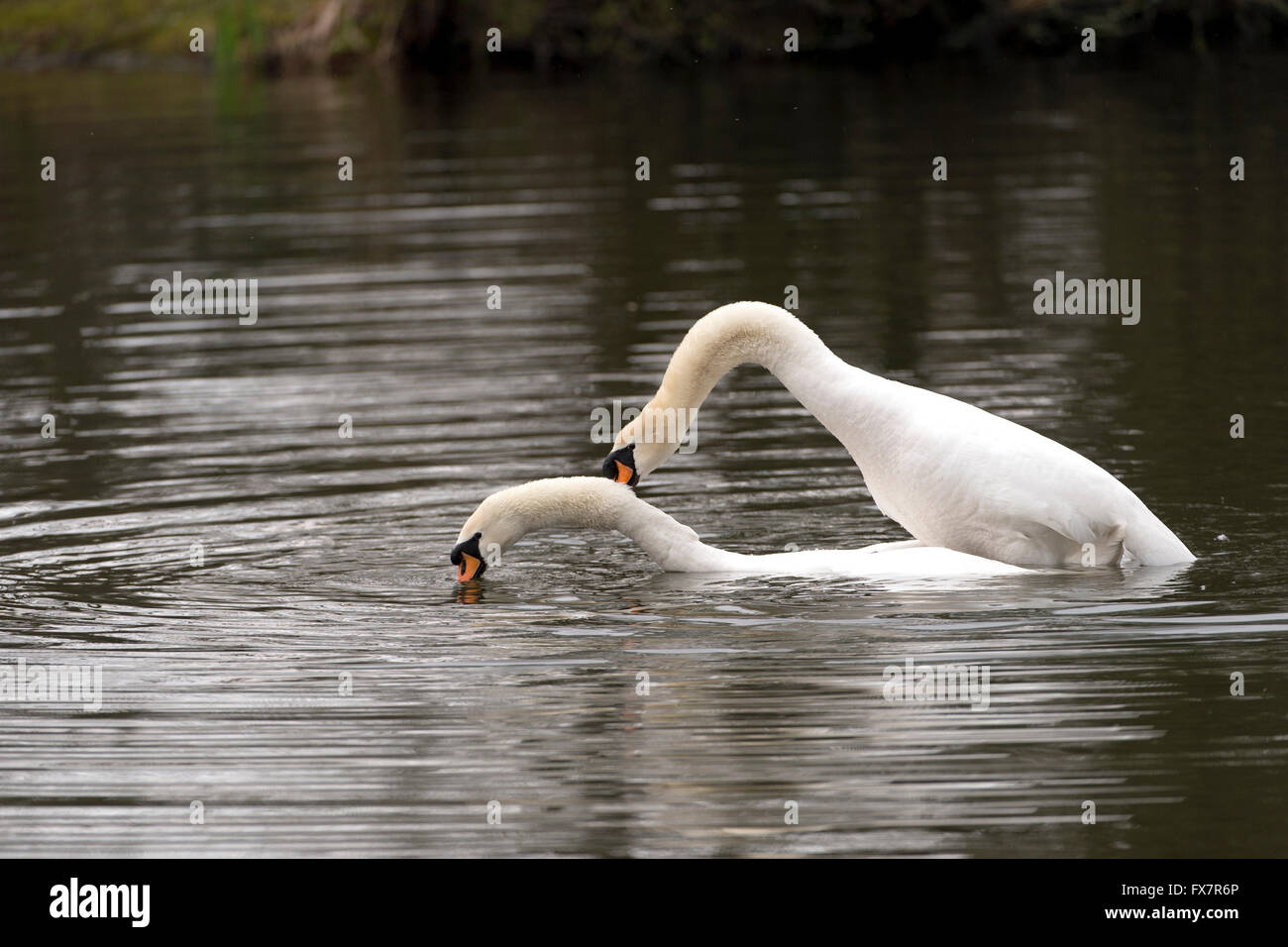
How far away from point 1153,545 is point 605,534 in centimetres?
296

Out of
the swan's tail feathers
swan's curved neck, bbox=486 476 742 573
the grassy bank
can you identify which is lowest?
the swan's tail feathers

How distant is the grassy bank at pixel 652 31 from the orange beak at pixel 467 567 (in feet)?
110

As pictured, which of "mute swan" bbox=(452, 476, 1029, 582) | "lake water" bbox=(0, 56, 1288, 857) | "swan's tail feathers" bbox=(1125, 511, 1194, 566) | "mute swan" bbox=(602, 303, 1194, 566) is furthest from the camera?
"mute swan" bbox=(452, 476, 1029, 582)

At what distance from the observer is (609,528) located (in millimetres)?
9938

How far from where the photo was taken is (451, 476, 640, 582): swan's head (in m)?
9.72

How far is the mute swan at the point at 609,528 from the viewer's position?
31.4ft

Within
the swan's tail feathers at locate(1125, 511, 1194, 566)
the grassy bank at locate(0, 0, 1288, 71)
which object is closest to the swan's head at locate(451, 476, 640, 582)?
the swan's tail feathers at locate(1125, 511, 1194, 566)

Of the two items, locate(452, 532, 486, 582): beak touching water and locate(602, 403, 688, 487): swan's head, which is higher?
locate(602, 403, 688, 487): swan's head

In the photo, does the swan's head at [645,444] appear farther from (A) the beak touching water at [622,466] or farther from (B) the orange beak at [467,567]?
(B) the orange beak at [467,567]

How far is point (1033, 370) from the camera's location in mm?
14562

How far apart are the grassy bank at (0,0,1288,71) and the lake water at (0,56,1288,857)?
15.0 meters

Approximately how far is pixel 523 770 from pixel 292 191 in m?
A: 20.5

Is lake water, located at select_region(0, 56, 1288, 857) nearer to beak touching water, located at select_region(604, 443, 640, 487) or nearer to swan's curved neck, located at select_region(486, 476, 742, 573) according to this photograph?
swan's curved neck, located at select_region(486, 476, 742, 573)

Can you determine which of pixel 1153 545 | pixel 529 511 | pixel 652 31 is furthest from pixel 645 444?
pixel 652 31
